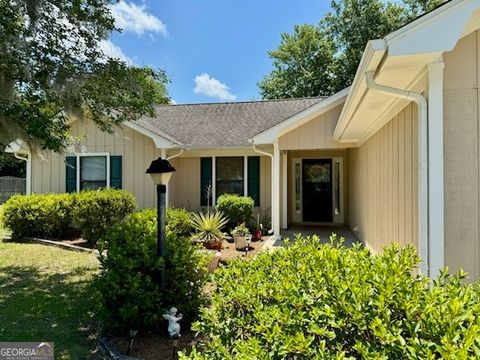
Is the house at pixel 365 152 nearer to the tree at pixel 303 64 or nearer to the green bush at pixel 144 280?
the green bush at pixel 144 280

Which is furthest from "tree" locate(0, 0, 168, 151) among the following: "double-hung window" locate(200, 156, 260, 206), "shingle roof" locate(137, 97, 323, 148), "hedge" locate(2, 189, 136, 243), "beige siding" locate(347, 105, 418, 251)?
"double-hung window" locate(200, 156, 260, 206)

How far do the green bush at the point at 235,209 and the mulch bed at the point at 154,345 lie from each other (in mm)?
6524

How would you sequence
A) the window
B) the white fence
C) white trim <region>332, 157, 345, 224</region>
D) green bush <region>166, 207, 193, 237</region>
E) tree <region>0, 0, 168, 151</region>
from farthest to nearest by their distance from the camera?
the white fence → white trim <region>332, 157, 345, 224</region> → the window → green bush <region>166, 207, 193, 237</region> → tree <region>0, 0, 168, 151</region>

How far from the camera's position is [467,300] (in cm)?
195

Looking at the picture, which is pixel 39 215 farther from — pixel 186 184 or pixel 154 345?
pixel 154 345

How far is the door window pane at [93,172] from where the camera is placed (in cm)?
1223

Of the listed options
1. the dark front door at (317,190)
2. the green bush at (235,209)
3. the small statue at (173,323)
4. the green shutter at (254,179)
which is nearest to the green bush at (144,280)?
the small statue at (173,323)

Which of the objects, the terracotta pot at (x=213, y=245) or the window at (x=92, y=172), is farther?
the window at (x=92, y=172)

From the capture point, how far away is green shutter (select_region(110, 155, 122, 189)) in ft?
39.6

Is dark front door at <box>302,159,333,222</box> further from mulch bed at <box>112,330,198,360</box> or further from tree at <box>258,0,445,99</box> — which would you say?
tree at <box>258,0,445,99</box>

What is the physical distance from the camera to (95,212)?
382 inches

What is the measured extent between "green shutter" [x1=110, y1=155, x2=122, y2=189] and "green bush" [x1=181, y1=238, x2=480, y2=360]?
405 inches

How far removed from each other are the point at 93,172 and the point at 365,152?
8.85 meters

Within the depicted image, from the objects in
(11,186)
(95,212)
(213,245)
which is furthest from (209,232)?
(11,186)
